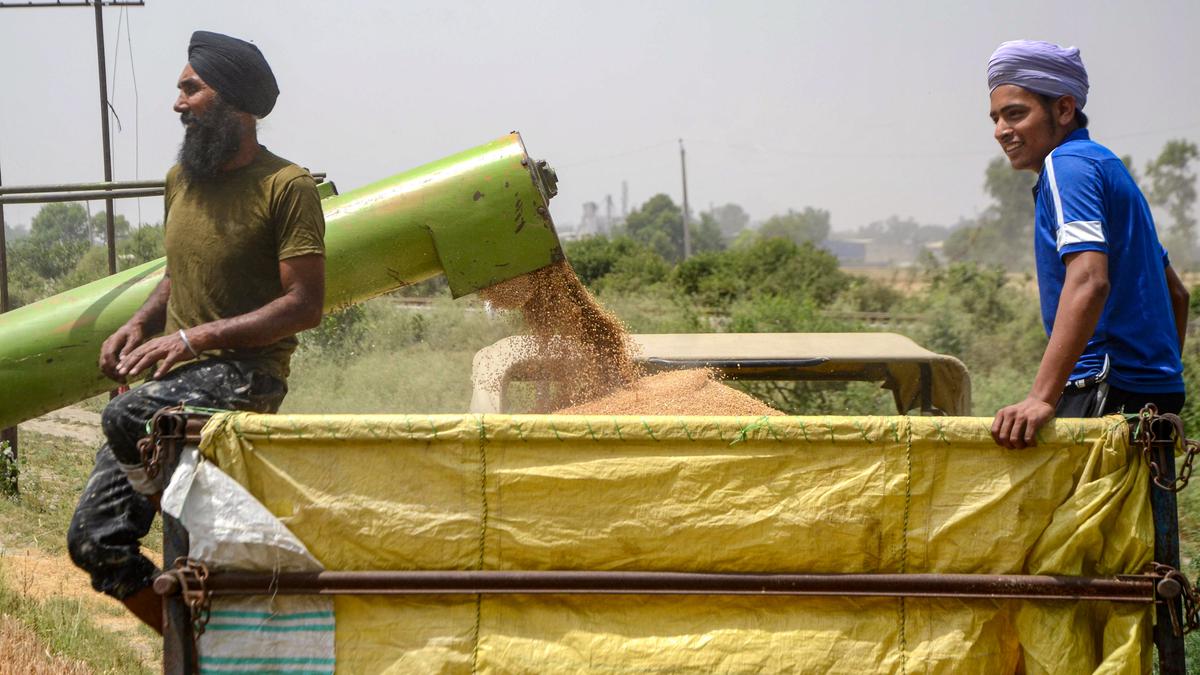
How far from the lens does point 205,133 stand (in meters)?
2.94

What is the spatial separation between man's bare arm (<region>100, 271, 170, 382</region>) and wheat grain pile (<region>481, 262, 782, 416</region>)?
1137 mm

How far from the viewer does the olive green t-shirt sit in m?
2.85

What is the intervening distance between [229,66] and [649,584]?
181 cm

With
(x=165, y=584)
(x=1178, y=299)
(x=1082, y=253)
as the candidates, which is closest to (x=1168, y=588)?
(x=1082, y=253)

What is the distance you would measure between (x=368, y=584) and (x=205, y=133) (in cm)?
141

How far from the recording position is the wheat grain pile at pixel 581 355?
382 cm

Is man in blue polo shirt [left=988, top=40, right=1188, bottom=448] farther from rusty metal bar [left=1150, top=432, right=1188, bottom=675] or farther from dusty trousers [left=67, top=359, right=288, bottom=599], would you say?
dusty trousers [left=67, top=359, right=288, bottom=599]

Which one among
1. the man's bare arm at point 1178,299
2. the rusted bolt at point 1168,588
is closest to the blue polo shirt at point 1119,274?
the man's bare arm at point 1178,299

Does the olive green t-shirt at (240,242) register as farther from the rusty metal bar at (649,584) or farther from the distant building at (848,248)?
the distant building at (848,248)

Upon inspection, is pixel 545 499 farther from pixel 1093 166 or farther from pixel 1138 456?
pixel 1093 166

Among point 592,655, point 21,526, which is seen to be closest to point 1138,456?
point 592,655

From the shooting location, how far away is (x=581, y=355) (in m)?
4.11

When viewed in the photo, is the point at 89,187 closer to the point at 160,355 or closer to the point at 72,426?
the point at 160,355

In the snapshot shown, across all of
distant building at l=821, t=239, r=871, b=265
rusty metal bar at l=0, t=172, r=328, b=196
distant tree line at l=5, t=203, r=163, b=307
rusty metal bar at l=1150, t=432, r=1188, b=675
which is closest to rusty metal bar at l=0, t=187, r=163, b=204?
rusty metal bar at l=0, t=172, r=328, b=196
